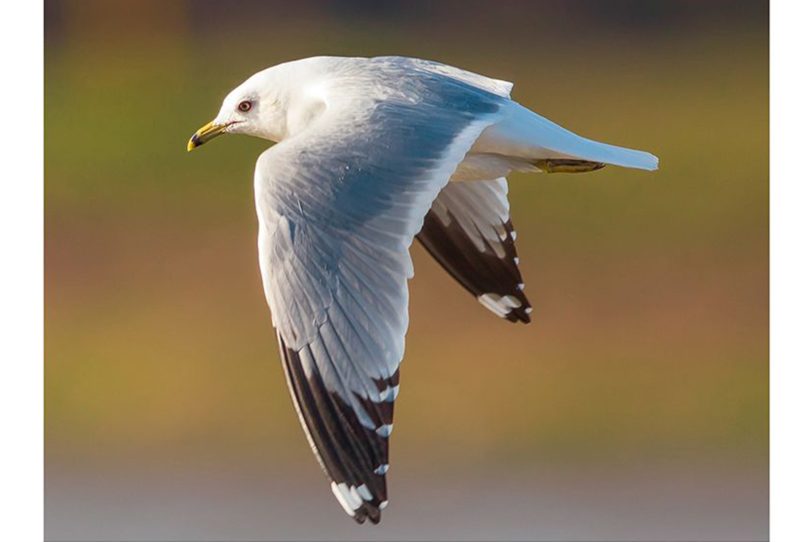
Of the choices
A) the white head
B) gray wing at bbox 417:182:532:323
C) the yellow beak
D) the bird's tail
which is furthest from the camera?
gray wing at bbox 417:182:532:323

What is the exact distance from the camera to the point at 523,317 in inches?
126

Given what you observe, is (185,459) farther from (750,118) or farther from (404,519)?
(750,118)

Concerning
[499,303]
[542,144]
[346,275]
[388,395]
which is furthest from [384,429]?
[499,303]

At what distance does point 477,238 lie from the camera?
309 centimetres

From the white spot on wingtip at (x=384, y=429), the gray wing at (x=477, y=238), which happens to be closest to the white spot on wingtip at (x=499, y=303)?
the gray wing at (x=477, y=238)

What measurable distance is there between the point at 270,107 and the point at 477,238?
0.53 m

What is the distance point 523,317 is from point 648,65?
0.60 metres

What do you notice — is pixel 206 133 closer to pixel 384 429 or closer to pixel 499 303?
pixel 499 303

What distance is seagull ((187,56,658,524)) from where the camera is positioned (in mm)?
2312

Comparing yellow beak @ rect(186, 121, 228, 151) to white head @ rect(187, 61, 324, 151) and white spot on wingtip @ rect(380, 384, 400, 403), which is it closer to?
white head @ rect(187, 61, 324, 151)

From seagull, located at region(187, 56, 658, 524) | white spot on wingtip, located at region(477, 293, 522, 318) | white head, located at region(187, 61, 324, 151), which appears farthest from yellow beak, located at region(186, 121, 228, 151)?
white spot on wingtip, located at region(477, 293, 522, 318)

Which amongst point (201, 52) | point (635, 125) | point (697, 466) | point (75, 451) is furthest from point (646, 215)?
point (75, 451)

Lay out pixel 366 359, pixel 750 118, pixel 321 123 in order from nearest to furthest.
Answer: pixel 366 359 → pixel 321 123 → pixel 750 118

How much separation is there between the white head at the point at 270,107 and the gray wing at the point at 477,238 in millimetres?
397
